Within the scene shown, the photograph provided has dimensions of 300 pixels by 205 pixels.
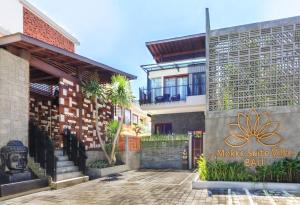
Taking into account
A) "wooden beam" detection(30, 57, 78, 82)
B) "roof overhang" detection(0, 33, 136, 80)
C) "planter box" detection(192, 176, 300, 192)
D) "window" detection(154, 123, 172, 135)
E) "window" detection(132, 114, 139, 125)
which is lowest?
"planter box" detection(192, 176, 300, 192)

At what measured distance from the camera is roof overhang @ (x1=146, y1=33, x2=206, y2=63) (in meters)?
20.0

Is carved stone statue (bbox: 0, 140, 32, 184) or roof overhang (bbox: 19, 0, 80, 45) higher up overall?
roof overhang (bbox: 19, 0, 80, 45)

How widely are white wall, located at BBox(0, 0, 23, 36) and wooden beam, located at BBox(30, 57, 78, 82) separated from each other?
8.82ft

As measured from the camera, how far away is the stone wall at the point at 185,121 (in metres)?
20.2

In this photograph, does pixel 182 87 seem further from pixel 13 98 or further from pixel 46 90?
pixel 13 98

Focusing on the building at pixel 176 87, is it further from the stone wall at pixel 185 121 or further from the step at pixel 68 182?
the step at pixel 68 182

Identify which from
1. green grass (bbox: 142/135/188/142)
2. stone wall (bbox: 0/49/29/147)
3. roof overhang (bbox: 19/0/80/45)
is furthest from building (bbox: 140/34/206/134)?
stone wall (bbox: 0/49/29/147)

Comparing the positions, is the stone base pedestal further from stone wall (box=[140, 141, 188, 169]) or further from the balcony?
the balcony

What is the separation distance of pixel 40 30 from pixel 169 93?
847 cm

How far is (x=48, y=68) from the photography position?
38.1 feet

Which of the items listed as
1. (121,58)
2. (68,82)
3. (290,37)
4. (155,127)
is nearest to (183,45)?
(121,58)

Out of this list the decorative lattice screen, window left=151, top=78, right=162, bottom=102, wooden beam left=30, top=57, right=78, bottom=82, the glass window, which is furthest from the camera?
window left=151, top=78, right=162, bottom=102

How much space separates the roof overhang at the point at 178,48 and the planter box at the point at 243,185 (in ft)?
39.8

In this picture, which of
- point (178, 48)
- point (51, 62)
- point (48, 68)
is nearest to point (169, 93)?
point (178, 48)
